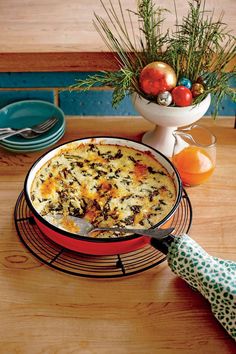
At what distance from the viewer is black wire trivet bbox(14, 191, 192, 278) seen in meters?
1.12

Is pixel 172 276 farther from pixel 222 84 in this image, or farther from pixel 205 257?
pixel 222 84

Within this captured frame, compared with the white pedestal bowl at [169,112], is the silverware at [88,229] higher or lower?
lower

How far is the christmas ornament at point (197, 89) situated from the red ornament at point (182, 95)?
0.02m

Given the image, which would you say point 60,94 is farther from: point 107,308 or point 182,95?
point 107,308

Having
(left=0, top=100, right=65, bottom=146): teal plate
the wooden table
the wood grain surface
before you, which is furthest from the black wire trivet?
the wood grain surface

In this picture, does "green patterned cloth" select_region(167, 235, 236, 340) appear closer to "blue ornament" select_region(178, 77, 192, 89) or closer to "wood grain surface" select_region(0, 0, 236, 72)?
"blue ornament" select_region(178, 77, 192, 89)

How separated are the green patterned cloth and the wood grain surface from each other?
25.6 inches

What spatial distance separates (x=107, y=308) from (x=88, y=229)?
17 cm

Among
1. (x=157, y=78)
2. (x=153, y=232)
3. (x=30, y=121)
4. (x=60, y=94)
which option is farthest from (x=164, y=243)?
(x=60, y=94)

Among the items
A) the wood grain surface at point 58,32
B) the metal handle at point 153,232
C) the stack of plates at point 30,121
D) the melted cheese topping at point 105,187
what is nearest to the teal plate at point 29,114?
the stack of plates at point 30,121

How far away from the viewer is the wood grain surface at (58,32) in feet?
4.81

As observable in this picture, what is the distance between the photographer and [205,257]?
1023mm

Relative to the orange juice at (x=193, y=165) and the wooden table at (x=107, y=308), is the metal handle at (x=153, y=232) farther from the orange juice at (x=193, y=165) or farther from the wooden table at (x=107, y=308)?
the orange juice at (x=193, y=165)

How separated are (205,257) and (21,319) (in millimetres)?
390
